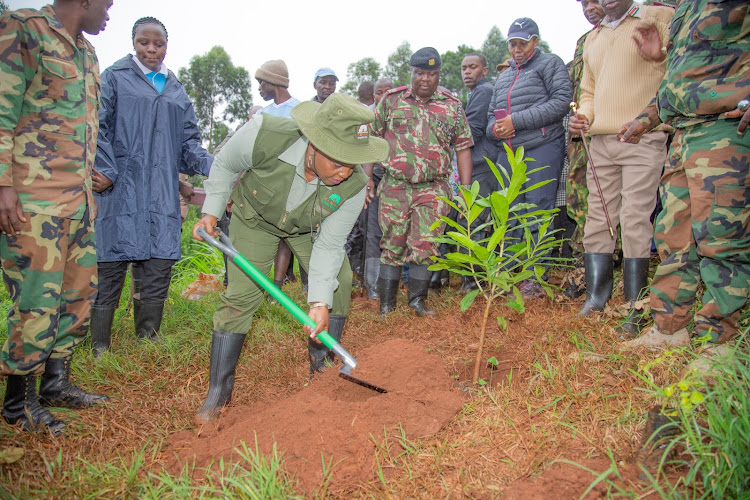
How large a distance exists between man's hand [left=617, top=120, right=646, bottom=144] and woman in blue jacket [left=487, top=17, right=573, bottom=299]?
104 centimetres

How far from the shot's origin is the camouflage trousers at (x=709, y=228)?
2.22m

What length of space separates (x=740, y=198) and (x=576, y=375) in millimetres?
1085

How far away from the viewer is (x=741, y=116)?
2.22 m

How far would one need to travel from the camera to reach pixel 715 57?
2.33 meters

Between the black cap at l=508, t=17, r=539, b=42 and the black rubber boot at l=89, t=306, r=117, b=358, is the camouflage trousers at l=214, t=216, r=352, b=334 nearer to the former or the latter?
the black rubber boot at l=89, t=306, r=117, b=358

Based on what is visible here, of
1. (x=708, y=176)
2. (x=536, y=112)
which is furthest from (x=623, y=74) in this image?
(x=708, y=176)

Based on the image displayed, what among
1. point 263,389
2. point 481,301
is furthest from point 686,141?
point 263,389

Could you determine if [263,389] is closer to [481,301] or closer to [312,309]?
[312,309]

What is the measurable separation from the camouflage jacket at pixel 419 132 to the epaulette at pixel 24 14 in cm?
256

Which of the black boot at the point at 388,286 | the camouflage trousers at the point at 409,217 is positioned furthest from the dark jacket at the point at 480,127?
the black boot at the point at 388,286

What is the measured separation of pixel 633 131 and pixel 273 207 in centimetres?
211

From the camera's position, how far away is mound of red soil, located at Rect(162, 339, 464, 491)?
1.97 meters

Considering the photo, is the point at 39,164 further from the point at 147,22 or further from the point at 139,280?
the point at 147,22

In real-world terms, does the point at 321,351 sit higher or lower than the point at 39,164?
lower
